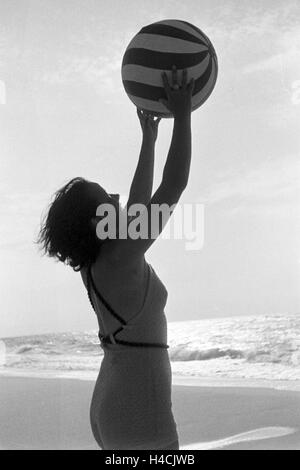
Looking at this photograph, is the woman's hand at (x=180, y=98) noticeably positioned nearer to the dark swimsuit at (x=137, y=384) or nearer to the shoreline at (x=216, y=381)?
the dark swimsuit at (x=137, y=384)

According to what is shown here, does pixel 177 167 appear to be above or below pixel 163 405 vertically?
above

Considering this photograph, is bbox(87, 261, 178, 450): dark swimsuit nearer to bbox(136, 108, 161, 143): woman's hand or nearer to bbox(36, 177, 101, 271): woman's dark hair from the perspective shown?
bbox(36, 177, 101, 271): woman's dark hair

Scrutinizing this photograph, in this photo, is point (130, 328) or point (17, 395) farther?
point (17, 395)

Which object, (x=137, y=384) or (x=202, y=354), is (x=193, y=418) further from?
(x=202, y=354)

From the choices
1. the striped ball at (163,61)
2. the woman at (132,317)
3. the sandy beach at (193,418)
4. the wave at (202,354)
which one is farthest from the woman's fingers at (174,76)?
the wave at (202,354)

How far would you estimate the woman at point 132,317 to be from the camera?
3.55 ft

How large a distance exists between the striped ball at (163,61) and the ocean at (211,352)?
15.4 feet

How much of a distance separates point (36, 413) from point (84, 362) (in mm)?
4657

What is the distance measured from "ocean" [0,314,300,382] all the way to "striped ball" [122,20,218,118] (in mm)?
4694

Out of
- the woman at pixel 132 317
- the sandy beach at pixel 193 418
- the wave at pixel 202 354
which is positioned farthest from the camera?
the wave at pixel 202 354

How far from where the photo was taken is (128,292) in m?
1.11

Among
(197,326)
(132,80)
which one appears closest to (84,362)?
(197,326)

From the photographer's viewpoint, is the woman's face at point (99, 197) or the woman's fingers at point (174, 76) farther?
the woman's fingers at point (174, 76)
